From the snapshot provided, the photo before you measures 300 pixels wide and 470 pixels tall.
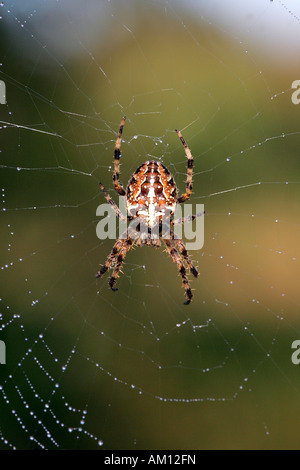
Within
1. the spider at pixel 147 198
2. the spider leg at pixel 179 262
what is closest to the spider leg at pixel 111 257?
the spider at pixel 147 198

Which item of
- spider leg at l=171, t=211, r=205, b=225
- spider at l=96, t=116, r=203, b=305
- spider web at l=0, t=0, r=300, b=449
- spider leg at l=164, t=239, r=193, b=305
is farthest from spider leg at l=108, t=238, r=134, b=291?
spider web at l=0, t=0, r=300, b=449

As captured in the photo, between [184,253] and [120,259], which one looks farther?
[184,253]

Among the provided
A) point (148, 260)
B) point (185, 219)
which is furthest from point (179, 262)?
point (148, 260)

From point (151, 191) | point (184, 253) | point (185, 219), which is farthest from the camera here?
point (184, 253)

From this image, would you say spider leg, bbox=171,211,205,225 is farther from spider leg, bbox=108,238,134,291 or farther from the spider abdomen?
spider leg, bbox=108,238,134,291

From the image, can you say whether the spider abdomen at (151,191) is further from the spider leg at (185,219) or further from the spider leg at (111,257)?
the spider leg at (111,257)

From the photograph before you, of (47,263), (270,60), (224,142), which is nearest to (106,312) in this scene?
(47,263)

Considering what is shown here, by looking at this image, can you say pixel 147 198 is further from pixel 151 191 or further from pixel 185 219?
pixel 185 219
